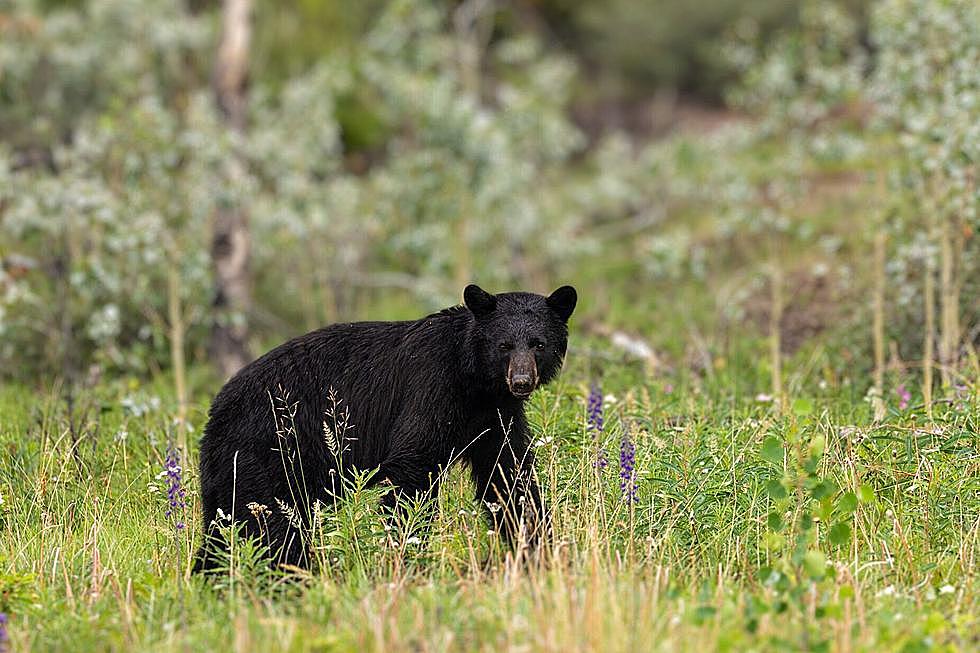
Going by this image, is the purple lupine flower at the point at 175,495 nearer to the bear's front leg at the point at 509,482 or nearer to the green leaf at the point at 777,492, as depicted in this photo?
the bear's front leg at the point at 509,482

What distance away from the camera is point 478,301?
564cm

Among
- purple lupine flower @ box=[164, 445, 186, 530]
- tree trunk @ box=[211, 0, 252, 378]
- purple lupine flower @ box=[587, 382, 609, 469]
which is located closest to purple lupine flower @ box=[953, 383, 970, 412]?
purple lupine flower @ box=[587, 382, 609, 469]

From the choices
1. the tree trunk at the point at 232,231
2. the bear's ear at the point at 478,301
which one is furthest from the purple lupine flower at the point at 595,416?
the tree trunk at the point at 232,231

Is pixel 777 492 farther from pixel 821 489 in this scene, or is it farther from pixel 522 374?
pixel 522 374

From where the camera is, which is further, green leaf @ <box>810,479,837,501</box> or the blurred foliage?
the blurred foliage

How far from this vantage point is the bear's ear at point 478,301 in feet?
18.2

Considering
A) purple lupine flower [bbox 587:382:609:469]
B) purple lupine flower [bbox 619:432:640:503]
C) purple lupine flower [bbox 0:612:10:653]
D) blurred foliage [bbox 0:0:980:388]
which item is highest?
blurred foliage [bbox 0:0:980:388]

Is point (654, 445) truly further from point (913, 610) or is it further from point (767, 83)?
point (767, 83)

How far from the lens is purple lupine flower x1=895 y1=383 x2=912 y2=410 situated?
7082mm

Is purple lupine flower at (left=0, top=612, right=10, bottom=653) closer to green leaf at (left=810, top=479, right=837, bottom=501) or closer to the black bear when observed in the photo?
the black bear

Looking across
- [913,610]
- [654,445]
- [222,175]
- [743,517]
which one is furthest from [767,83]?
[913,610]

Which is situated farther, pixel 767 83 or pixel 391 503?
pixel 767 83

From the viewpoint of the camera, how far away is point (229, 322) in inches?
443

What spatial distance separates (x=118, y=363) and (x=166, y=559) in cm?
567
